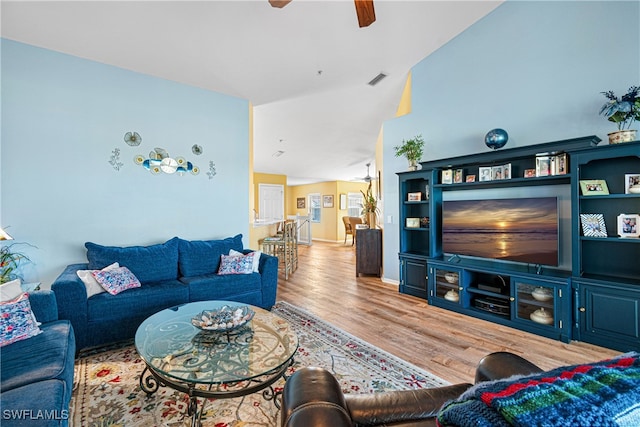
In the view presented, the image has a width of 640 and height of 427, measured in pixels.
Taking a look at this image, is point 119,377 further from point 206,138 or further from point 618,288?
point 618,288

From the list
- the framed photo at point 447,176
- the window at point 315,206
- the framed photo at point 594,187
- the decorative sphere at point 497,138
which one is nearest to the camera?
the framed photo at point 594,187

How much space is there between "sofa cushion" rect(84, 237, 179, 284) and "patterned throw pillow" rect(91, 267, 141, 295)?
137mm

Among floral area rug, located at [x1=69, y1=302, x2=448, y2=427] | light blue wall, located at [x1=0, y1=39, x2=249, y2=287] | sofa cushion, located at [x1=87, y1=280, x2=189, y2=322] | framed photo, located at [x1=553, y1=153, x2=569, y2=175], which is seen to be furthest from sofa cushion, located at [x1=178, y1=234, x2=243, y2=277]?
framed photo, located at [x1=553, y1=153, x2=569, y2=175]

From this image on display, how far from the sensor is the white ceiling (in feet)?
8.34

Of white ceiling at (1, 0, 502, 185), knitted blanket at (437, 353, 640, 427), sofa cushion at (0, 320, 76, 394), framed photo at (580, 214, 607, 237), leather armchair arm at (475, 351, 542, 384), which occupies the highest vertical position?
white ceiling at (1, 0, 502, 185)

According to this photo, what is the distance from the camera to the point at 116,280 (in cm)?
259

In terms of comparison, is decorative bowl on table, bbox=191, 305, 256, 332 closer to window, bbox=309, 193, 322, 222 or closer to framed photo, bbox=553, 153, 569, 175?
framed photo, bbox=553, 153, 569, 175

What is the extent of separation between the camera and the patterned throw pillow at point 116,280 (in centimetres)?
252

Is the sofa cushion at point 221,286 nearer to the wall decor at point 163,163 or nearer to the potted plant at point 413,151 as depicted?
the wall decor at point 163,163

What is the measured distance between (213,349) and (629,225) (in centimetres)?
356

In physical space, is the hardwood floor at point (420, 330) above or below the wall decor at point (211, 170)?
below

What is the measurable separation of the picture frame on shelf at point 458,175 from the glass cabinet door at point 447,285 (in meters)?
1.16

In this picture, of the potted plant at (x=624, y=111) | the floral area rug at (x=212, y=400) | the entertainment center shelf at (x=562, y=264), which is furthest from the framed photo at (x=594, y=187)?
the floral area rug at (x=212, y=400)

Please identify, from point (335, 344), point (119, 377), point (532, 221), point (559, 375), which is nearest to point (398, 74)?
point (532, 221)
